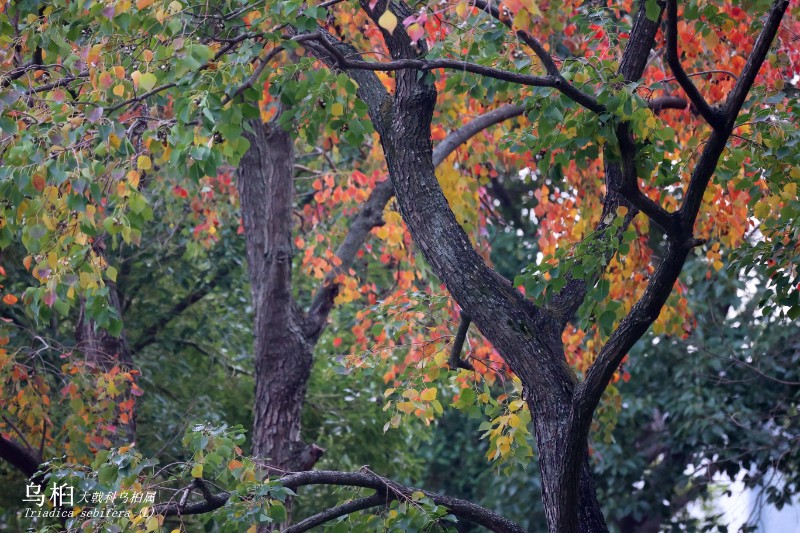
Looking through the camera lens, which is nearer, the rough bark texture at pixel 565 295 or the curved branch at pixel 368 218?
the rough bark texture at pixel 565 295

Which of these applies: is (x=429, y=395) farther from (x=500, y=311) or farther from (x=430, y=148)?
(x=430, y=148)

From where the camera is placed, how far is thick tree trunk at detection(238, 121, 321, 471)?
19.5 feet

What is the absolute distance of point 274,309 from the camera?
6070mm

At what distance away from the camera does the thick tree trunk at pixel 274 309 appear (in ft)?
19.5

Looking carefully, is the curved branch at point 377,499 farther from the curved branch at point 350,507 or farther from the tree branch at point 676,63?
the tree branch at point 676,63

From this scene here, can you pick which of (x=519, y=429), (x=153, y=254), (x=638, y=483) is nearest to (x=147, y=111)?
(x=519, y=429)

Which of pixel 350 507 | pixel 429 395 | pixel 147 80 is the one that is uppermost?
pixel 147 80

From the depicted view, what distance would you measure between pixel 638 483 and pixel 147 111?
9.30 meters

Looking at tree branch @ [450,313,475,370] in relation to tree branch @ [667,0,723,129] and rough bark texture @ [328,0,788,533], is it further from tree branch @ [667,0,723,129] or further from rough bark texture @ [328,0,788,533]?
tree branch @ [667,0,723,129]

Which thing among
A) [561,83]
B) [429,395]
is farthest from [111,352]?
[561,83]

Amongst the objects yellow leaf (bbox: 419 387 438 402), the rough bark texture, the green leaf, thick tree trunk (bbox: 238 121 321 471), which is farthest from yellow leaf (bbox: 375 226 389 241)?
the green leaf

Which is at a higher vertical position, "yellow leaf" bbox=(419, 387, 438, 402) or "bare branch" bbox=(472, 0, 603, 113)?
"bare branch" bbox=(472, 0, 603, 113)

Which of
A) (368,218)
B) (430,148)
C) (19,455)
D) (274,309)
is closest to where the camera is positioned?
(430,148)

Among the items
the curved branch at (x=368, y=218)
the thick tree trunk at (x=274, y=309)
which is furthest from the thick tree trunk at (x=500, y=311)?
the curved branch at (x=368, y=218)
